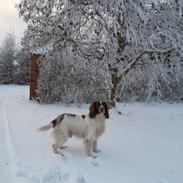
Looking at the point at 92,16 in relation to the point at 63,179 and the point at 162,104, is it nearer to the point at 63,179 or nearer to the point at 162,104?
the point at 63,179

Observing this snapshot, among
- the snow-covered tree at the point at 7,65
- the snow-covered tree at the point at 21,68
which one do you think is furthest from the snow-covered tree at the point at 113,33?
the snow-covered tree at the point at 7,65

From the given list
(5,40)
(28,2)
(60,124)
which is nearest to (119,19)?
(28,2)

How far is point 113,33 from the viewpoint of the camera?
47.2 feet

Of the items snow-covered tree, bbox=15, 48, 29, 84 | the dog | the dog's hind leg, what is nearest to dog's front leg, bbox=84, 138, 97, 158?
the dog

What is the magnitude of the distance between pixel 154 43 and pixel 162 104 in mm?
10042

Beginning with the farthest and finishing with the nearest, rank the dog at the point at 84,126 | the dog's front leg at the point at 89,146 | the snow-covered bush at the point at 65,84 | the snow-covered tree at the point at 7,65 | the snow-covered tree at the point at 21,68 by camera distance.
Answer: the snow-covered tree at the point at 7,65 → the snow-covered tree at the point at 21,68 → the snow-covered bush at the point at 65,84 → the dog at the point at 84,126 → the dog's front leg at the point at 89,146

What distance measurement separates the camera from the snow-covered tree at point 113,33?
13508 millimetres

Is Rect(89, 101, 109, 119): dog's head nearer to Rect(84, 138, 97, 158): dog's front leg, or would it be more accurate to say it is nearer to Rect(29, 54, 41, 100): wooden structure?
Rect(84, 138, 97, 158): dog's front leg

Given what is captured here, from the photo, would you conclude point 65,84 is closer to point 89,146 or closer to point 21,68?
point 89,146

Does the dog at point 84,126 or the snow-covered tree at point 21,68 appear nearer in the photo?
the dog at point 84,126

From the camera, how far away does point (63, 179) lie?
21.1ft

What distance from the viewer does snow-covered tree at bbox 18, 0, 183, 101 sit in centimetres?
1351

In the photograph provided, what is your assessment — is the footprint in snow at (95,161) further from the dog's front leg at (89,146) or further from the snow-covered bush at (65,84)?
the snow-covered bush at (65,84)

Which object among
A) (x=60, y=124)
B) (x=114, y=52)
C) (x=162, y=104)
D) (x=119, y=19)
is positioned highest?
(x=119, y=19)
